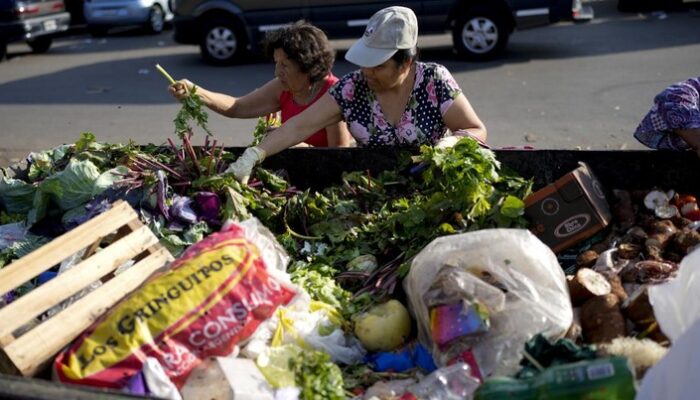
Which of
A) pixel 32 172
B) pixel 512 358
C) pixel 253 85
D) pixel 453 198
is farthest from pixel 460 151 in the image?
pixel 253 85

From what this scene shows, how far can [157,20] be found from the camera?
17.0 m

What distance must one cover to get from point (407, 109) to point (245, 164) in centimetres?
91

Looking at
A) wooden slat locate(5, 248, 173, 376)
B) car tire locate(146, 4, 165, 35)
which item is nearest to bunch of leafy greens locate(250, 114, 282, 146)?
wooden slat locate(5, 248, 173, 376)

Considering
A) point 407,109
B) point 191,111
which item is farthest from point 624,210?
point 191,111

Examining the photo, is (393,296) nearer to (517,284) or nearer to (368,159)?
(517,284)

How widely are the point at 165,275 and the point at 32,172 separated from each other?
196 cm

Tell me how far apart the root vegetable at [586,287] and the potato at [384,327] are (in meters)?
0.65

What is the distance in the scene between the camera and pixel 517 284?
3.08 meters

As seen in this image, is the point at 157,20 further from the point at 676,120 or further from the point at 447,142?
the point at 676,120

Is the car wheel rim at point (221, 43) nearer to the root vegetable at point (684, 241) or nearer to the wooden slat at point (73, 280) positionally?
the wooden slat at point (73, 280)

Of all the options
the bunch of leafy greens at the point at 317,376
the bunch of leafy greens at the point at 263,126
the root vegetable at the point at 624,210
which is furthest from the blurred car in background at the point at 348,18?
the bunch of leafy greens at the point at 317,376

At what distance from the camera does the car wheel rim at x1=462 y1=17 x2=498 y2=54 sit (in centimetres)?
1120

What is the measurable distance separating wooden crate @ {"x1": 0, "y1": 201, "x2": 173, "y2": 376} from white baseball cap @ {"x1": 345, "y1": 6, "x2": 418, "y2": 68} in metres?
1.41

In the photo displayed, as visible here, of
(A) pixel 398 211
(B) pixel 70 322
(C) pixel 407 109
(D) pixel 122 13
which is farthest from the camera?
(D) pixel 122 13
